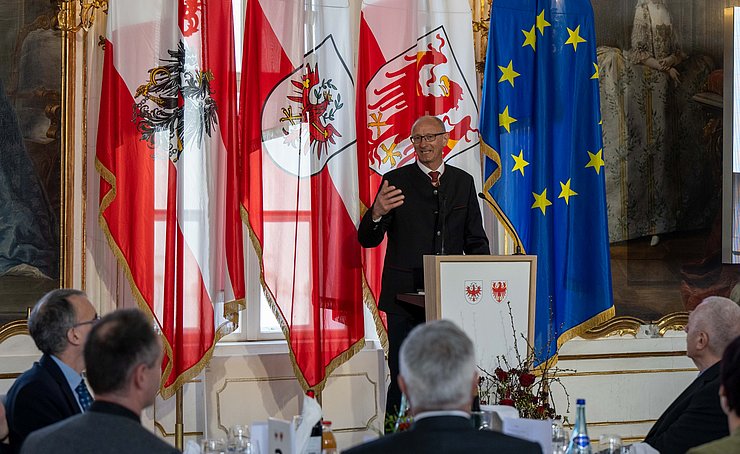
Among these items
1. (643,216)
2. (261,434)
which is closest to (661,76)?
(643,216)

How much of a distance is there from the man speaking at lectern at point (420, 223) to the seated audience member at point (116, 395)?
2719 mm

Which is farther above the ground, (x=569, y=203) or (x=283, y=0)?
(x=283, y=0)

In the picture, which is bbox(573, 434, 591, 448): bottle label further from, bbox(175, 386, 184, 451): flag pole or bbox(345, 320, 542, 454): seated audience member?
bbox(175, 386, 184, 451): flag pole

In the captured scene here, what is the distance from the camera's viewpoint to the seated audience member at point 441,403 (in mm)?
2342

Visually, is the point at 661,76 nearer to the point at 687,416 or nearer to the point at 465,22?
the point at 465,22

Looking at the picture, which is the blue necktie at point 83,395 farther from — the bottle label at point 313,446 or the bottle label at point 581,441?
the bottle label at point 581,441

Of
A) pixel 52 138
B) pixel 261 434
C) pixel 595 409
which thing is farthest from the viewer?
pixel 595 409

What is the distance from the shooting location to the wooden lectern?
450 cm

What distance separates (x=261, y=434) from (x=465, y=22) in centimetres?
381

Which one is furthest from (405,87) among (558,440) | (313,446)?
(313,446)

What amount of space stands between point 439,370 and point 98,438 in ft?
2.83

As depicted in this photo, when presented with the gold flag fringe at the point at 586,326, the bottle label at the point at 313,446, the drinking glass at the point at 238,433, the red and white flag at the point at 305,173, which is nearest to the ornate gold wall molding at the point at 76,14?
the red and white flag at the point at 305,173

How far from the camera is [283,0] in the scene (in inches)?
236

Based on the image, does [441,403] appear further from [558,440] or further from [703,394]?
[703,394]
